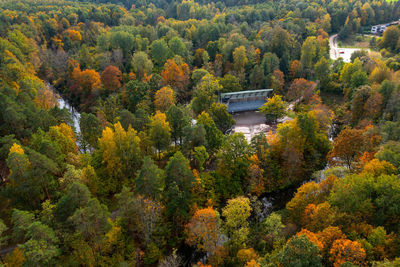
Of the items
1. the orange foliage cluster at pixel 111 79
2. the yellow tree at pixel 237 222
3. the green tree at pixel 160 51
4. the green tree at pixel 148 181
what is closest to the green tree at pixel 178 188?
the green tree at pixel 148 181

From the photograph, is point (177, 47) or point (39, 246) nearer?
point (39, 246)

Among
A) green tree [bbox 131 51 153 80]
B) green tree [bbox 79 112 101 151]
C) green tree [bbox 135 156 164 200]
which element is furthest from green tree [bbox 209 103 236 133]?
green tree [bbox 131 51 153 80]

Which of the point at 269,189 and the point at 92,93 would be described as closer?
the point at 269,189

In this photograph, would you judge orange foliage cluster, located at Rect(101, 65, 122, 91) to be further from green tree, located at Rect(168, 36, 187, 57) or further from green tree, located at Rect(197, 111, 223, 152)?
green tree, located at Rect(197, 111, 223, 152)

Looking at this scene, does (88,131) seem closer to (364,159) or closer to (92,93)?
(92,93)

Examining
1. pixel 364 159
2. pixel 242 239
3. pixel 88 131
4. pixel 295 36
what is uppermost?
pixel 295 36

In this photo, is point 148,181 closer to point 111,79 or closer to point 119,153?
point 119,153

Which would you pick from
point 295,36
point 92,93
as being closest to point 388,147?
point 295,36

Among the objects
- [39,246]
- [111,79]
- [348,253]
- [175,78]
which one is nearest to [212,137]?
[348,253]
